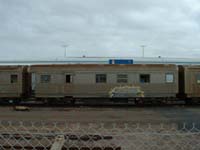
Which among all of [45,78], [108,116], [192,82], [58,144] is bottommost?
[108,116]

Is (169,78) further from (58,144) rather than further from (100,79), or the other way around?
(58,144)

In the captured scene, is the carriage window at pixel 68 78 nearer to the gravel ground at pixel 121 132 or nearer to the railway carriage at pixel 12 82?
the railway carriage at pixel 12 82

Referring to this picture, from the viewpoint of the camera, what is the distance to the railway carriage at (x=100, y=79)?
25.2 meters

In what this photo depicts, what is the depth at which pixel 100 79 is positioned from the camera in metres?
25.3

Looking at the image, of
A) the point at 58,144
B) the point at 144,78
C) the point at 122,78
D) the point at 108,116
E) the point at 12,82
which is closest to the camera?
the point at 58,144

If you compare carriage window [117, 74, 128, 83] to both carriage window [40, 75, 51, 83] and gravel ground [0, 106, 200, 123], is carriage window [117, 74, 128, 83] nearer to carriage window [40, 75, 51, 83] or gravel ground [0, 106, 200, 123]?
carriage window [40, 75, 51, 83]

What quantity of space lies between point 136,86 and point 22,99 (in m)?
8.82

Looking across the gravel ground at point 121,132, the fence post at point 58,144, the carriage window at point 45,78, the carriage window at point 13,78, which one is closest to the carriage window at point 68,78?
the carriage window at point 45,78

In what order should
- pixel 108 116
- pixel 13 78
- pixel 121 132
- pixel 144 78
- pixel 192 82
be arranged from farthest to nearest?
pixel 13 78
pixel 192 82
pixel 144 78
pixel 108 116
pixel 121 132

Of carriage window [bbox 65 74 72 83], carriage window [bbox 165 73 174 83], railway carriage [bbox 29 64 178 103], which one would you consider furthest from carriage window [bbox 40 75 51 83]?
carriage window [bbox 165 73 174 83]

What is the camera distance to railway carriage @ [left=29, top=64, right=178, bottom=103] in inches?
993

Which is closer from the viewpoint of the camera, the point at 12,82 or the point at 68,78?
the point at 68,78

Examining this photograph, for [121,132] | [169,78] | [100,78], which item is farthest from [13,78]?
[121,132]

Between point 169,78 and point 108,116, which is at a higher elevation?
point 169,78
